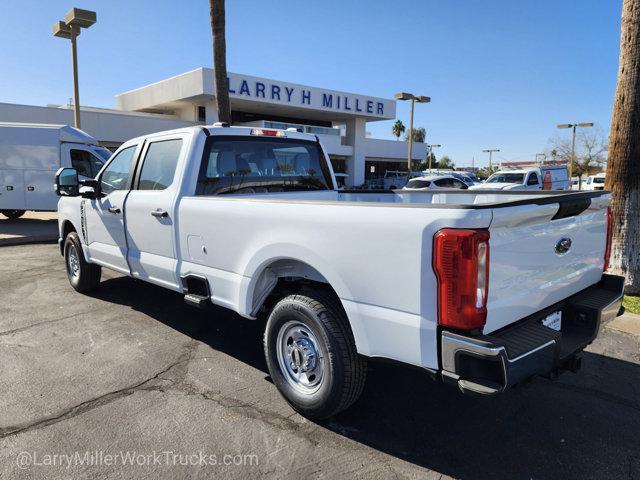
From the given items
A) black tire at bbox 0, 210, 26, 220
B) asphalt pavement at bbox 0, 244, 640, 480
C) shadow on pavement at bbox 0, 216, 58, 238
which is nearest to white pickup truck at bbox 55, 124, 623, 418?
asphalt pavement at bbox 0, 244, 640, 480

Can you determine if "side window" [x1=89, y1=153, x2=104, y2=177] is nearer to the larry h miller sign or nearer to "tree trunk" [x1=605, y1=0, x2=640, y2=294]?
"tree trunk" [x1=605, y1=0, x2=640, y2=294]

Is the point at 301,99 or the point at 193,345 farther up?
the point at 301,99

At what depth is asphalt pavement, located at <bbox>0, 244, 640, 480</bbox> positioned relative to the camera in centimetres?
275

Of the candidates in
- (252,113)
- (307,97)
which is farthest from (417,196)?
(252,113)

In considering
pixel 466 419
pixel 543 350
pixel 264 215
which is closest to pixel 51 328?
pixel 264 215

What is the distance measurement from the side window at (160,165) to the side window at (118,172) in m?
0.35

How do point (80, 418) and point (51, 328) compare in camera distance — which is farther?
point (51, 328)

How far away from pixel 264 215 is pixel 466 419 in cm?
201

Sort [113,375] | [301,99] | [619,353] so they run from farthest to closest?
1. [301,99]
2. [619,353]
3. [113,375]

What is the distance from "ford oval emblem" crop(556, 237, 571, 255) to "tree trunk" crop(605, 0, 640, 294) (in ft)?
12.5

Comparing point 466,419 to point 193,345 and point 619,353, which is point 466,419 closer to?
point 619,353

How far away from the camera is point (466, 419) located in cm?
328

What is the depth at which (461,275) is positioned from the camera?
2289mm

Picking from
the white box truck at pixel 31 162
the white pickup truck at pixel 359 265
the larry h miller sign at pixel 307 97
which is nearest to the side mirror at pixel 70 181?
the white pickup truck at pixel 359 265
